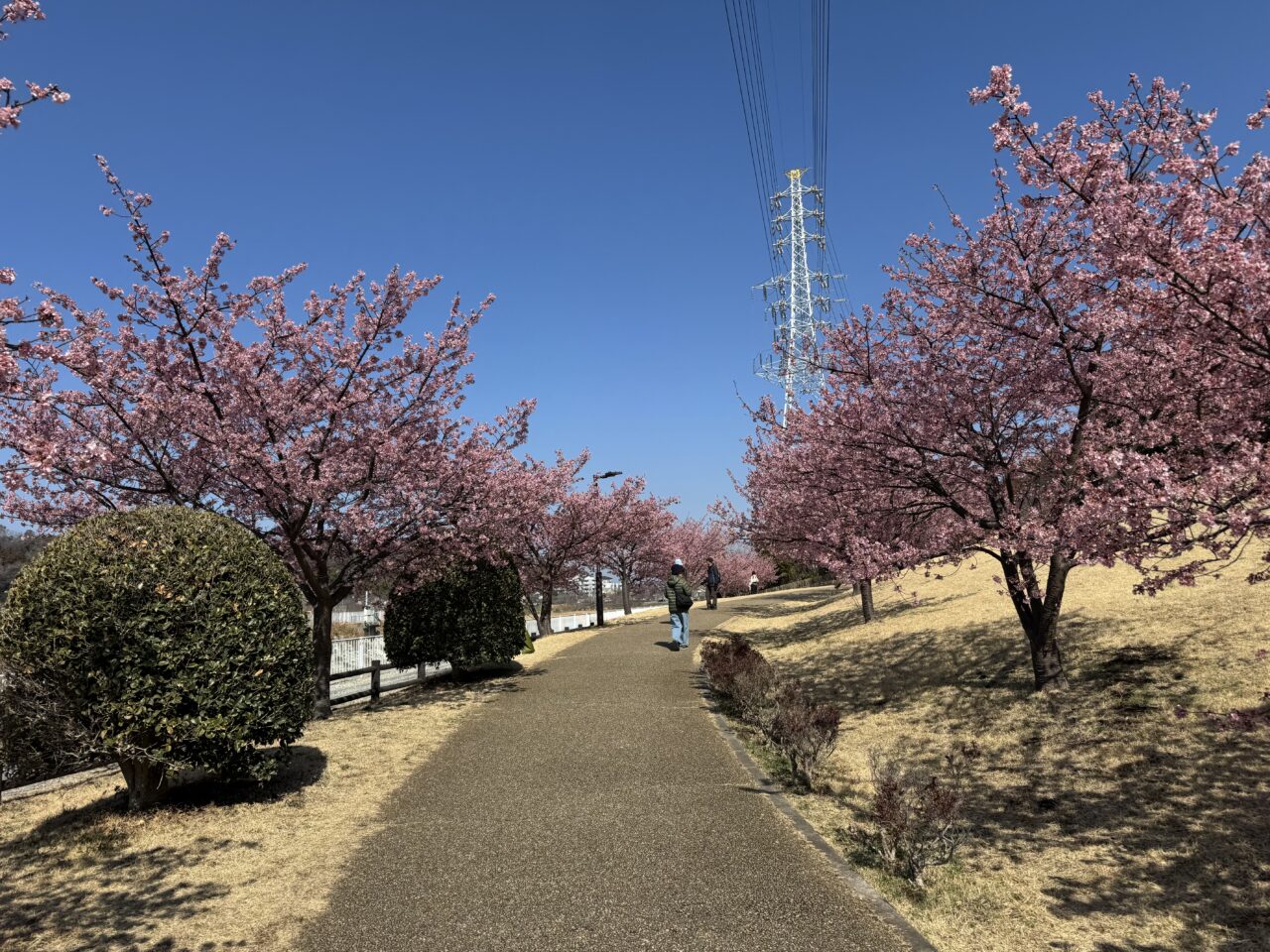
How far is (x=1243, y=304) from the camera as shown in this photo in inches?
163

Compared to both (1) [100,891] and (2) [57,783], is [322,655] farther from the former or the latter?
(1) [100,891]

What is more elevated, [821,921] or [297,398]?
[297,398]

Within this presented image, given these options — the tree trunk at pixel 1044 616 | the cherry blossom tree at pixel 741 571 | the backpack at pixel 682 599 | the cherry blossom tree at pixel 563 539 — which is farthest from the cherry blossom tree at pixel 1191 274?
the cherry blossom tree at pixel 741 571

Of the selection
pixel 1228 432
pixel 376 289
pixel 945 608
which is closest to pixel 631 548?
pixel 945 608

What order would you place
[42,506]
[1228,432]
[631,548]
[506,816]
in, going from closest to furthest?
[1228,432]
[506,816]
[42,506]
[631,548]

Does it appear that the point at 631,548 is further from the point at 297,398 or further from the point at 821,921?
the point at 821,921

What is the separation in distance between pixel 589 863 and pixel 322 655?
7.41 m

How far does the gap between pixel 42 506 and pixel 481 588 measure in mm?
6415

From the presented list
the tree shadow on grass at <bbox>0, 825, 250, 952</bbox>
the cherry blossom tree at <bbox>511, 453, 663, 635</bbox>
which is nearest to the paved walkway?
the tree shadow on grass at <bbox>0, 825, 250, 952</bbox>

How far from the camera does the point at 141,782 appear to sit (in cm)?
622

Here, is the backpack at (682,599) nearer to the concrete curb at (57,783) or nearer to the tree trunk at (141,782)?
the concrete curb at (57,783)

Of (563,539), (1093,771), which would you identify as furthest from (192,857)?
(563,539)

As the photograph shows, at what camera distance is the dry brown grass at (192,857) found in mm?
4191

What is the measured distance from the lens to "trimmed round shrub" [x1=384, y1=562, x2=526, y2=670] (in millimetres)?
12773
